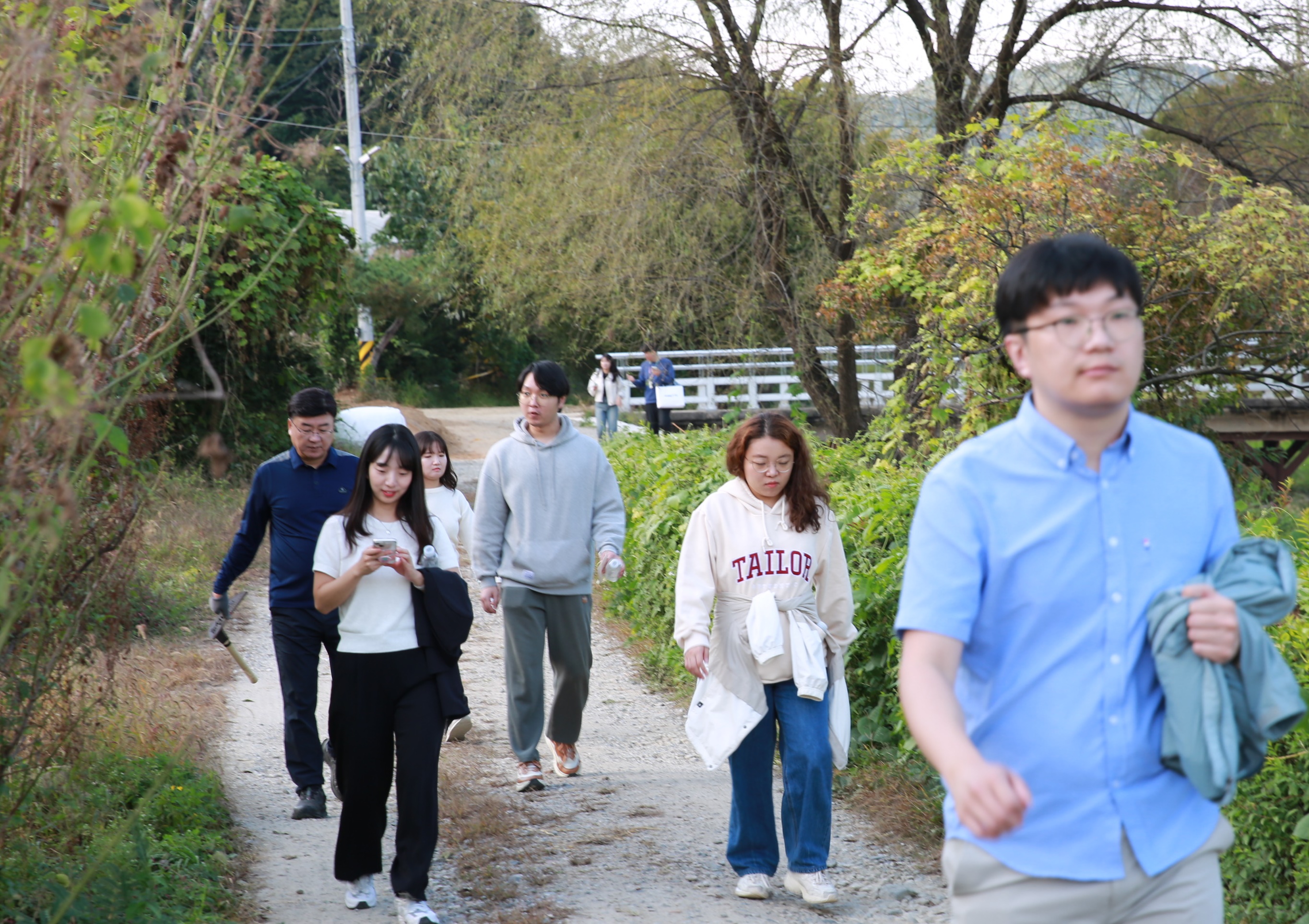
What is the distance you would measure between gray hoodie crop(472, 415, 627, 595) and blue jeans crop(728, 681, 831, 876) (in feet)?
5.60

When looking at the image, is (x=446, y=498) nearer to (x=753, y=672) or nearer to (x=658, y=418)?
(x=753, y=672)

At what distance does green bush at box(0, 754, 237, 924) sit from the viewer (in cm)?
376

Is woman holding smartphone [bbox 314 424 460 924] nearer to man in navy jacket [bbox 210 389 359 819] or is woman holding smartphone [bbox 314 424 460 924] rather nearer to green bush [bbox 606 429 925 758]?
man in navy jacket [bbox 210 389 359 819]

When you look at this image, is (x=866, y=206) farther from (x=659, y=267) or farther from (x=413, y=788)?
(x=413, y=788)

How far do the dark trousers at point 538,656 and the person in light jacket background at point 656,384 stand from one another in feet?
52.4

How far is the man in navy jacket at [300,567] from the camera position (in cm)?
558

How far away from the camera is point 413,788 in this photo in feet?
13.8

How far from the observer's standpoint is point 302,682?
18.3 feet

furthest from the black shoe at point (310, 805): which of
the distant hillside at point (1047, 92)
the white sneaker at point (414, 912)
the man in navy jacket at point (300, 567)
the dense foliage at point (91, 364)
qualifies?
the distant hillside at point (1047, 92)

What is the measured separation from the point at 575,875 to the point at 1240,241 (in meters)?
6.12

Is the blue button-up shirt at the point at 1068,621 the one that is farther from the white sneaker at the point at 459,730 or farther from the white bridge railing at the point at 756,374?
the white bridge railing at the point at 756,374

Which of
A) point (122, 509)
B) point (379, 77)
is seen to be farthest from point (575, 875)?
point (379, 77)

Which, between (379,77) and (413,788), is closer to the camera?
(413,788)

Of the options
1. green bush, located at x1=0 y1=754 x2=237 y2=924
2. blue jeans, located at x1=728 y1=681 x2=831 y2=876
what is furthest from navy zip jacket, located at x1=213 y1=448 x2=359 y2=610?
blue jeans, located at x1=728 y1=681 x2=831 y2=876
